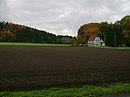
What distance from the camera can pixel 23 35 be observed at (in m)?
163

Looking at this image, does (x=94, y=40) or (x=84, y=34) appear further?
(x=84, y=34)

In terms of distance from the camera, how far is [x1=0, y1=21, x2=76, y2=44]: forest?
5896 inches

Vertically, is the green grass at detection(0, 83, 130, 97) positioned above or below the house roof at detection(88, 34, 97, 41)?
below

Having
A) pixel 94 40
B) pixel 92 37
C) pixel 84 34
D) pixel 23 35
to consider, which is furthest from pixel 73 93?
pixel 23 35

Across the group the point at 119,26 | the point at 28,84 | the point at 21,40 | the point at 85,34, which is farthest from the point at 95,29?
the point at 28,84

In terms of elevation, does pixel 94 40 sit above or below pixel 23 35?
below

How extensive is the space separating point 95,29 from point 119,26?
869 inches

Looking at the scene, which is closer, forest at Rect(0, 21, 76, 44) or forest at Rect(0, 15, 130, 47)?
forest at Rect(0, 15, 130, 47)

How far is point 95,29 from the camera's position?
430 ft

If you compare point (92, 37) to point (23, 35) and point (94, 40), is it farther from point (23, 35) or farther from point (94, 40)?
point (23, 35)


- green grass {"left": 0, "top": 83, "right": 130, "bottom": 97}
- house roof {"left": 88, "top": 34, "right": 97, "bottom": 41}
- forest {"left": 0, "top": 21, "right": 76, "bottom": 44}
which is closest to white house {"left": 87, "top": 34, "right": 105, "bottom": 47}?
house roof {"left": 88, "top": 34, "right": 97, "bottom": 41}

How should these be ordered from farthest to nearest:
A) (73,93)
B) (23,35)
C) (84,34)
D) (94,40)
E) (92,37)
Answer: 1. (23,35)
2. (84,34)
3. (94,40)
4. (92,37)
5. (73,93)

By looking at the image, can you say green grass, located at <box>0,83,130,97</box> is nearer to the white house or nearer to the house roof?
the white house

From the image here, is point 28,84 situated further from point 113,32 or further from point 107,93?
point 113,32
